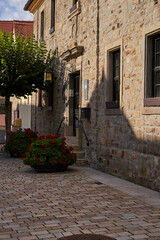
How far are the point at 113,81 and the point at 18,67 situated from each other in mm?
5616

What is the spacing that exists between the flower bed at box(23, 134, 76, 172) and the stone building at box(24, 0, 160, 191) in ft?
3.39

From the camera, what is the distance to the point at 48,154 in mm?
9859

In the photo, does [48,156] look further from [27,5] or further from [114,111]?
[27,5]

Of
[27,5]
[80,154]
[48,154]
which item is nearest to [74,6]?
[80,154]

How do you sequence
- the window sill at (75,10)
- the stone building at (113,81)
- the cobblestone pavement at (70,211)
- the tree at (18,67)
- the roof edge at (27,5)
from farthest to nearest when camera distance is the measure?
the roof edge at (27,5)
the tree at (18,67)
the window sill at (75,10)
the stone building at (113,81)
the cobblestone pavement at (70,211)

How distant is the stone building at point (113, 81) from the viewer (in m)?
7.90

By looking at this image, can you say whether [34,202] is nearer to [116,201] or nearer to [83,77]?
[116,201]

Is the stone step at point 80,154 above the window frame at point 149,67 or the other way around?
the other way around

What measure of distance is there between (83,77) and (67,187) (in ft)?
16.8

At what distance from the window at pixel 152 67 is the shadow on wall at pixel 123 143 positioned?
1.68 feet

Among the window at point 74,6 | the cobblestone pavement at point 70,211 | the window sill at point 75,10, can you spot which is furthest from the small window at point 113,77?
the window at point 74,6

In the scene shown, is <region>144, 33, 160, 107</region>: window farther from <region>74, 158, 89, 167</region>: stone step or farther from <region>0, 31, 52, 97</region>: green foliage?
<region>0, 31, 52, 97</region>: green foliage

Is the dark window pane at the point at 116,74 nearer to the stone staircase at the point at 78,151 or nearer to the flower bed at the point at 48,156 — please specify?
the flower bed at the point at 48,156

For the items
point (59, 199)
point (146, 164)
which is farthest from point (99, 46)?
point (59, 199)
